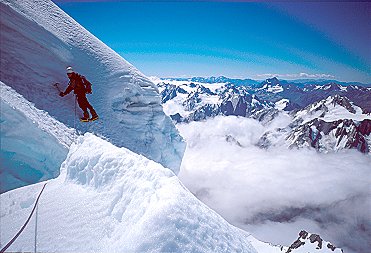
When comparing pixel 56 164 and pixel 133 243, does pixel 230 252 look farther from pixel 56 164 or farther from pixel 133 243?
pixel 56 164

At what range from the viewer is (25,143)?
11.2m

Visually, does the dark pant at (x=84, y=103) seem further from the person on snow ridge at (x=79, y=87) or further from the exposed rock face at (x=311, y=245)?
the exposed rock face at (x=311, y=245)

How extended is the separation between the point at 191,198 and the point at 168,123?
1576cm

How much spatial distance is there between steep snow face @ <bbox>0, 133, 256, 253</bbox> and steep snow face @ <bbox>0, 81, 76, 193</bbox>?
4.04 meters

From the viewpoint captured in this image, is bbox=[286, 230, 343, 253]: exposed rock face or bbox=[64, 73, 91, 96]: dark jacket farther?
bbox=[286, 230, 343, 253]: exposed rock face

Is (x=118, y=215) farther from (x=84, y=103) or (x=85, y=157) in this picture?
(x=84, y=103)

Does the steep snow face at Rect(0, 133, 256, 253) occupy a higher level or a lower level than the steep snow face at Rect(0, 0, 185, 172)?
lower

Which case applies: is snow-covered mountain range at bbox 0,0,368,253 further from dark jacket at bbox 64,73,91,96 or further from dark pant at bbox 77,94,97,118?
dark jacket at bbox 64,73,91,96

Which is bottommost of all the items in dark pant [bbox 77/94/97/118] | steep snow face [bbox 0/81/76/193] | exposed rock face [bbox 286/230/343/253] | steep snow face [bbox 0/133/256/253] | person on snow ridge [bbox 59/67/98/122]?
steep snow face [bbox 0/133/256/253]

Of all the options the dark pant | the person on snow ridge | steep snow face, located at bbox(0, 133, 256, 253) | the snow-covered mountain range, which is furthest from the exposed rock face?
steep snow face, located at bbox(0, 133, 256, 253)

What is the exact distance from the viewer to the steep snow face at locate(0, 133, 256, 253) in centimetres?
480

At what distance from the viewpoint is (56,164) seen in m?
11.7

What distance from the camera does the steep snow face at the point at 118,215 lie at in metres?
4.80

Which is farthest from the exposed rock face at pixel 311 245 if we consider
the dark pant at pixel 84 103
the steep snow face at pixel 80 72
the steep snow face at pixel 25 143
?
the steep snow face at pixel 25 143
